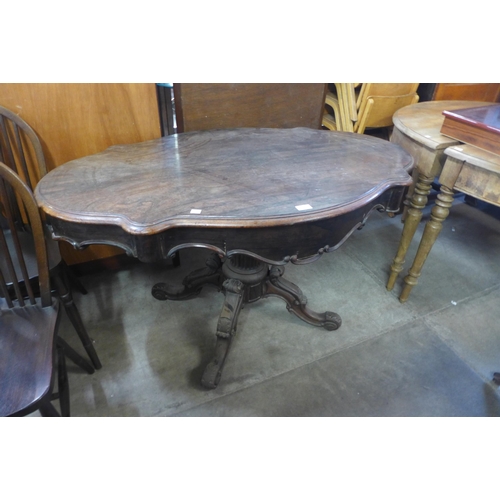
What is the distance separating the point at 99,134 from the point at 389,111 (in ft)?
5.54

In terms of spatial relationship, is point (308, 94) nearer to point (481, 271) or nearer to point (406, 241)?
point (406, 241)

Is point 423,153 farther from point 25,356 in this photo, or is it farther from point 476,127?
point 25,356

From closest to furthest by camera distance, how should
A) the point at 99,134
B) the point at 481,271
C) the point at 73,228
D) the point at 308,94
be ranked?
the point at 73,228 < the point at 99,134 < the point at 308,94 < the point at 481,271

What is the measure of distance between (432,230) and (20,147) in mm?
1669

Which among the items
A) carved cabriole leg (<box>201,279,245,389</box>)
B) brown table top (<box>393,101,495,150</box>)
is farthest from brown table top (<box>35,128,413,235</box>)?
carved cabriole leg (<box>201,279,245,389</box>)

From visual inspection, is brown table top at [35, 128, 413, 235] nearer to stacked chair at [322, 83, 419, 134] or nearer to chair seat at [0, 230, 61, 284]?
chair seat at [0, 230, 61, 284]

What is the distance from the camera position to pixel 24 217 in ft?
4.88

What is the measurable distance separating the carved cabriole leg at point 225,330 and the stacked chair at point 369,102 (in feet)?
4.51

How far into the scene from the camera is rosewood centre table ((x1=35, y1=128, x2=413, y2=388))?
881 mm

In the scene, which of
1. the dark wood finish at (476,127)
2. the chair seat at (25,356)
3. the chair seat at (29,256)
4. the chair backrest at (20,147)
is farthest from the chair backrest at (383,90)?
the chair seat at (25,356)

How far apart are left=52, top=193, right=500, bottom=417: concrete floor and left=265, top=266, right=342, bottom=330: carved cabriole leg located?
54 mm

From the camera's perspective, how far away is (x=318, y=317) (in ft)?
5.26

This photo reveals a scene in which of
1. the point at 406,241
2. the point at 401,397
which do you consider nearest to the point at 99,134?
the point at 406,241

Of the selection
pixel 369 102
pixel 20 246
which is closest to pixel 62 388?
pixel 20 246
